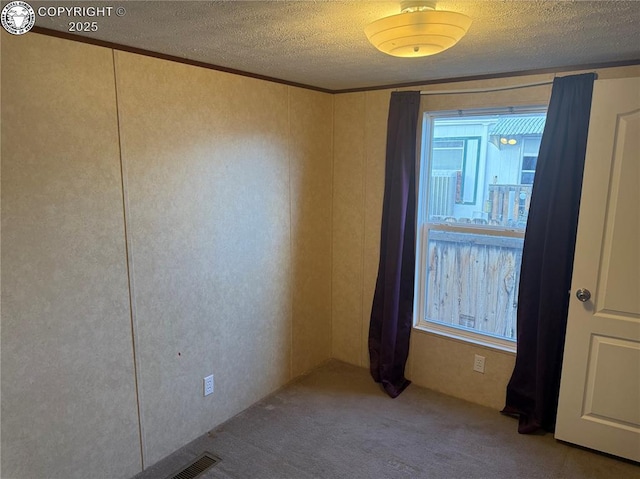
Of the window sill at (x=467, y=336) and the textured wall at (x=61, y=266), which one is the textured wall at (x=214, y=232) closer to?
the textured wall at (x=61, y=266)

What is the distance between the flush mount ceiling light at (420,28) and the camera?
147 centimetres

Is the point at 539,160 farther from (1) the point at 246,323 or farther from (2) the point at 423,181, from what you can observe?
(1) the point at 246,323

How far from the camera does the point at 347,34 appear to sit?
1833 millimetres

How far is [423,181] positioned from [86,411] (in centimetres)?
251

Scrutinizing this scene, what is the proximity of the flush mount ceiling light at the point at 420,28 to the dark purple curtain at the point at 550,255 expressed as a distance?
49.3 inches

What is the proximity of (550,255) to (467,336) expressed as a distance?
87cm

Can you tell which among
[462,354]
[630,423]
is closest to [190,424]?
[462,354]

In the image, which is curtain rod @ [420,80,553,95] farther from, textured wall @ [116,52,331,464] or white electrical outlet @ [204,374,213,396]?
→ white electrical outlet @ [204,374,213,396]

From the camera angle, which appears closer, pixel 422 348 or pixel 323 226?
pixel 422 348

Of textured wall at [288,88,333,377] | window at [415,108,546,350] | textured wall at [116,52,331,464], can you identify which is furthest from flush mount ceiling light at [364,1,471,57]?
textured wall at [288,88,333,377]

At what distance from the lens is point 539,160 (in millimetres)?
2529

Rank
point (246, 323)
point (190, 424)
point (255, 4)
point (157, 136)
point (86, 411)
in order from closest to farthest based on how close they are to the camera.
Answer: point (255, 4)
point (86, 411)
point (157, 136)
point (190, 424)
point (246, 323)

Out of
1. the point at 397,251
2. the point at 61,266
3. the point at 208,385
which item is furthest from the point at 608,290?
the point at 61,266

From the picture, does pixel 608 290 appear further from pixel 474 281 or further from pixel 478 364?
pixel 478 364
